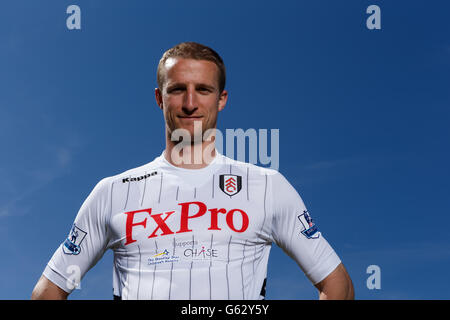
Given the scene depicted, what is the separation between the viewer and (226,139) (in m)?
5.86

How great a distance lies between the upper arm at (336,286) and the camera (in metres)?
5.28

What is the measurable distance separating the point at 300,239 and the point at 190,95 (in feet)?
6.21

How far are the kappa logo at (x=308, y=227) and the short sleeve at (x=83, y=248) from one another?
6.87 ft

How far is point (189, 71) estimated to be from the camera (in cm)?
531

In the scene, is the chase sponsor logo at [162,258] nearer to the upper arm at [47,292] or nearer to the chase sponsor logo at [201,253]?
the chase sponsor logo at [201,253]

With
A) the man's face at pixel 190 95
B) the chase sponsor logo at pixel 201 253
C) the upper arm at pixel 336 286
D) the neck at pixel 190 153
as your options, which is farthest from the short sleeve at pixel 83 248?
the upper arm at pixel 336 286

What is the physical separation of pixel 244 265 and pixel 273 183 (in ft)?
3.21

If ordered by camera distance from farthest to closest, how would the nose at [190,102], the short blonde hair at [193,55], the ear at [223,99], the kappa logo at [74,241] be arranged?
the ear at [223,99]
the kappa logo at [74,241]
the short blonde hair at [193,55]
the nose at [190,102]

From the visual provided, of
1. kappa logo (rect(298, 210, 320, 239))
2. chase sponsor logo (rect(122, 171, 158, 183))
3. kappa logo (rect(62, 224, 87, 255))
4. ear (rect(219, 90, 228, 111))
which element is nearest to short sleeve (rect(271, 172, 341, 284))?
kappa logo (rect(298, 210, 320, 239))

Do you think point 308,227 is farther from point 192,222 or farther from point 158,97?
point 158,97

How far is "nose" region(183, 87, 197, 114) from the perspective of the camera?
520 centimetres

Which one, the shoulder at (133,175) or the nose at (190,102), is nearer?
the nose at (190,102)

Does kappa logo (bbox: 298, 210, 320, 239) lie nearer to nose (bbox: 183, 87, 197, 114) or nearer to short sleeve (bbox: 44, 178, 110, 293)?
nose (bbox: 183, 87, 197, 114)

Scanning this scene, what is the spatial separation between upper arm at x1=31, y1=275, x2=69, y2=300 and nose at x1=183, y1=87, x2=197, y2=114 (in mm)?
2322
